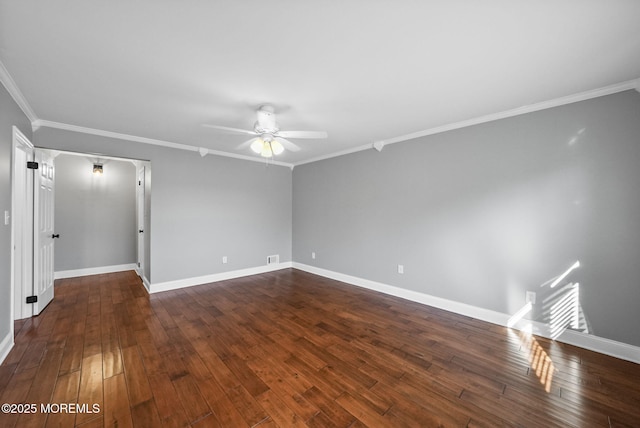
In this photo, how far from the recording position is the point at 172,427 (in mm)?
1426

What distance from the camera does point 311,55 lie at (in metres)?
1.75

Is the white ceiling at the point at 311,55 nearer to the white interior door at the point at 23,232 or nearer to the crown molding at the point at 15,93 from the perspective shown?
the crown molding at the point at 15,93

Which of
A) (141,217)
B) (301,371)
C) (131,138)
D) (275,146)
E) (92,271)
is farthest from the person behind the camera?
(92,271)

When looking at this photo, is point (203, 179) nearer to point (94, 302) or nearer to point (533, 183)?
point (94, 302)

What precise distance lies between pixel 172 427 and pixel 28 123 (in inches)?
148

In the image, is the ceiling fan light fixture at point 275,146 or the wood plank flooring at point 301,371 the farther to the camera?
the ceiling fan light fixture at point 275,146

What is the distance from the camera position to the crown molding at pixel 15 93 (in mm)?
1955

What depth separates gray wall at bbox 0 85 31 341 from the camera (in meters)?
2.06

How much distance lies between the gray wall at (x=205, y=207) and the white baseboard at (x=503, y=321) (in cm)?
204

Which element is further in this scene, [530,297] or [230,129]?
[230,129]

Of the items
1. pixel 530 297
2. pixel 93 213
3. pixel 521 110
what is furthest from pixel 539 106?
pixel 93 213

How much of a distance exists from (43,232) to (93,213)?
6.36 ft

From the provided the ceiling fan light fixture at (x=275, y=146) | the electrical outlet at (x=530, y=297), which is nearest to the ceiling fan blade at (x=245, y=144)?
the ceiling fan light fixture at (x=275, y=146)

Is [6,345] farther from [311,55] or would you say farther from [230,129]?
[311,55]
